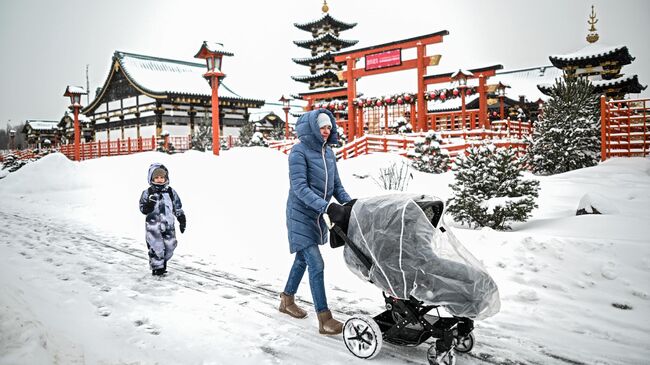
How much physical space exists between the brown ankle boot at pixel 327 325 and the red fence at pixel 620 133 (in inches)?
409

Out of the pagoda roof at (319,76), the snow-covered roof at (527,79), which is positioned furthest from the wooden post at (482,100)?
the pagoda roof at (319,76)

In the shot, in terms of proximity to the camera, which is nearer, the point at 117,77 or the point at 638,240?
the point at 638,240

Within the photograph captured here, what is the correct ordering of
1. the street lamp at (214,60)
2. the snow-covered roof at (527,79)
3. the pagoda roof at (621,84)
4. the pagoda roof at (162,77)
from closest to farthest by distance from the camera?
1. the street lamp at (214,60)
2. the pagoda roof at (621,84)
3. the pagoda roof at (162,77)
4. the snow-covered roof at (527,79)

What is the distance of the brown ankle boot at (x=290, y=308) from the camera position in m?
3.85

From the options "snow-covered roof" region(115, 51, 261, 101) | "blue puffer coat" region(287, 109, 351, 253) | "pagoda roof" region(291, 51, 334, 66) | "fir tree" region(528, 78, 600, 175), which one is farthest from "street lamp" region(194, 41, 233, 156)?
"pagoda roof" region(291, 51, 334, 66)

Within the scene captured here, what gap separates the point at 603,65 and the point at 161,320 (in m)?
21.5

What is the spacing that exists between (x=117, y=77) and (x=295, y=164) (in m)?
32.0

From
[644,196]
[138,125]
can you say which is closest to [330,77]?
[138,125]

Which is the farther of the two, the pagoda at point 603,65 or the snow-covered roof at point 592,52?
the pagoda at point 603,65

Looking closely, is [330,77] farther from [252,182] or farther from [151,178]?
A: [151,178]

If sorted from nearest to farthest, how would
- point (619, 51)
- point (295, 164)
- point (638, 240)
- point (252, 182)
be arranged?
point (295, 164) → point (638, 240) → point (252, 182) → point (619, 51)

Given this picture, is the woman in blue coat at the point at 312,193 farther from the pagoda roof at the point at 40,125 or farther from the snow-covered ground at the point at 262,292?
the pagoda roof at the point at 40,125

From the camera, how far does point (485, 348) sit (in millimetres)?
3238

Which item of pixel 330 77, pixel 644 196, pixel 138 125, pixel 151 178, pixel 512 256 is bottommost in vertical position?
pixel 512 256
